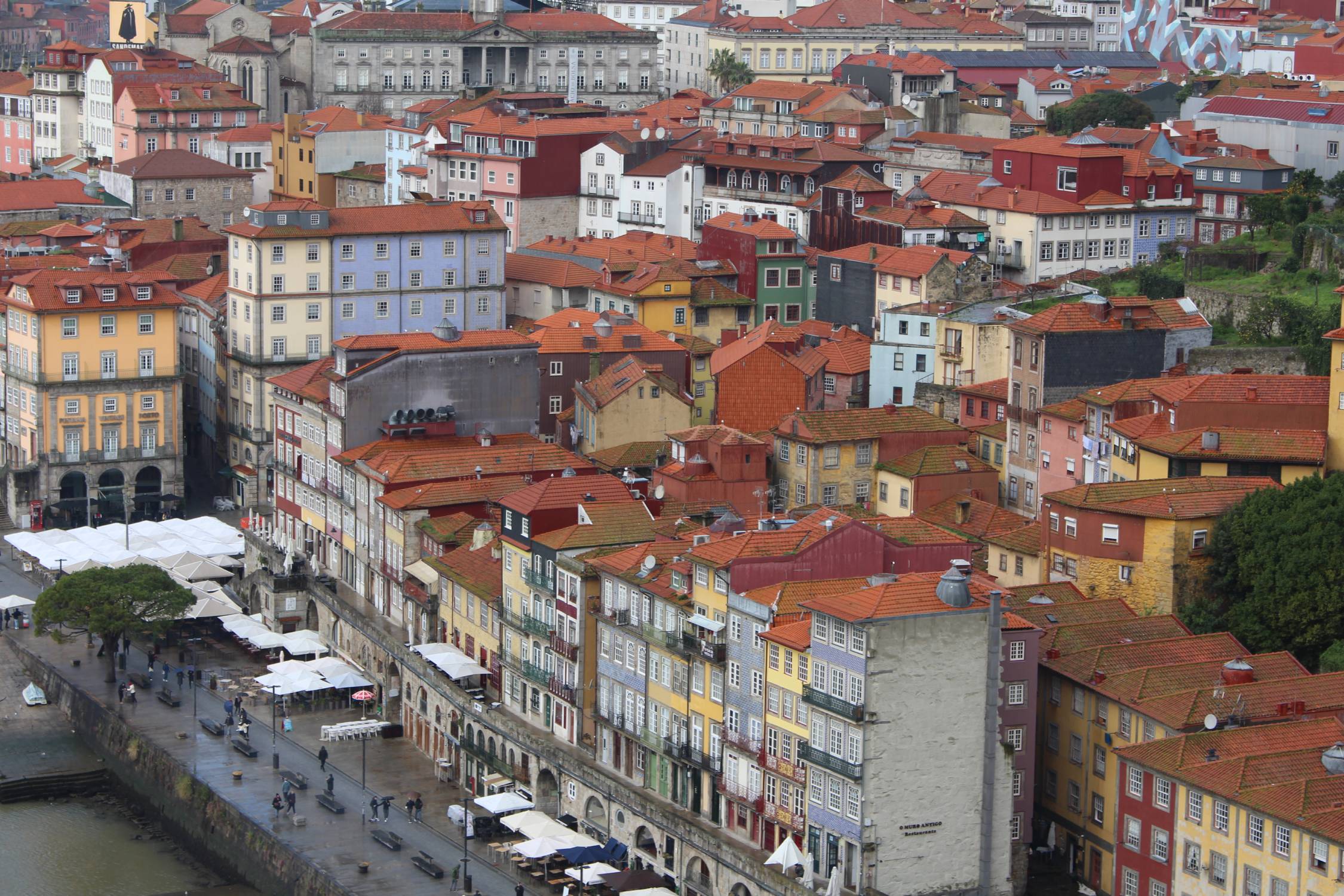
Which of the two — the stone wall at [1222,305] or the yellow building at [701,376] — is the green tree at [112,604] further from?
the stone wall at [1222,305]

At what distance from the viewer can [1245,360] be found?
11681 centimetres

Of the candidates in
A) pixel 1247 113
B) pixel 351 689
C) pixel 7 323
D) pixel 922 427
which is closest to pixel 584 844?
pixel 351 689

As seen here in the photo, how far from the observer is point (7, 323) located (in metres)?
141

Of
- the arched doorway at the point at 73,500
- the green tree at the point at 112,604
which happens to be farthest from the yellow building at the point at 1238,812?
the arched doorway at the point at 73,500

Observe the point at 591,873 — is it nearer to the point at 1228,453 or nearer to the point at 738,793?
the point at 738,793

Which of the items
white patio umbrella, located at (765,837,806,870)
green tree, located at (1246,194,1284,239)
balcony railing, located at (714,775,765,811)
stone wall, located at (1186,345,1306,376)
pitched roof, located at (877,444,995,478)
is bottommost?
white patio umbrella, located at (765,837,806,870)

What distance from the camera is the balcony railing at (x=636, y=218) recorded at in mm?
165875

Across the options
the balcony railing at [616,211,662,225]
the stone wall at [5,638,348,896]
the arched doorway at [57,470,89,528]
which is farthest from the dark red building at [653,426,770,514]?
the balcony railing at [616,211,662,225]

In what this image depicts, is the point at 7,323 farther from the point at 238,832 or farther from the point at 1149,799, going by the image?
the point at 1149,799

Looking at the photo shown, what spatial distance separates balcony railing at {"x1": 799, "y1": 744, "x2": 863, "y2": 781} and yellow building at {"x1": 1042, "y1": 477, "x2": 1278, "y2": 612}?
1950 centimetres

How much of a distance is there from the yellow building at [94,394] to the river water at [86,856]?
3246 cm

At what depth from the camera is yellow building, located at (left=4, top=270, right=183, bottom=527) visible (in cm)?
13638

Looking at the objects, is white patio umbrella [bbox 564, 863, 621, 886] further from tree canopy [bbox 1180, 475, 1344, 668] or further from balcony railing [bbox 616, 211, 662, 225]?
balcony railing [bbox 616, 211, 662, 225]

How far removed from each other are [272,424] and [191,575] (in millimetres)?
15568
